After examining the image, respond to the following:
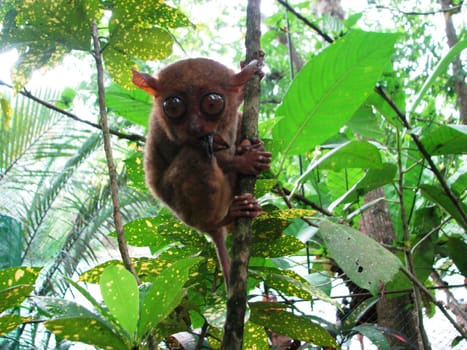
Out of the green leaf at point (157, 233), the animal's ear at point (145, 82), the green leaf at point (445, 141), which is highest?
the animal's ear at point (145, 82)

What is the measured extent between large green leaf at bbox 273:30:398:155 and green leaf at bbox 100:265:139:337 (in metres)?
0.94

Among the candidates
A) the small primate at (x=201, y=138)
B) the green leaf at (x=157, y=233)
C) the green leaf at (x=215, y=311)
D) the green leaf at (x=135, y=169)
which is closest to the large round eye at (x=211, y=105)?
the small primate at (x=201, y=138)

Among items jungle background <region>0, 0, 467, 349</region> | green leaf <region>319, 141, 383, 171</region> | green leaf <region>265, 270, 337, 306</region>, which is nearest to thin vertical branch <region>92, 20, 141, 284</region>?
jungle background <region>0, 0, 467, 349</region>

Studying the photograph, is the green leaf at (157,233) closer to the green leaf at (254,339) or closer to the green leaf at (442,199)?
the green leaf at (254,339)

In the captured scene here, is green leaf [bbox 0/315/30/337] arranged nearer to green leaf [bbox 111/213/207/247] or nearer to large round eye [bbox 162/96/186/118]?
green leaf [bbox 111/213/207/247]

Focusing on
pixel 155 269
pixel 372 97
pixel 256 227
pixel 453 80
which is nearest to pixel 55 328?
pixel 155 269

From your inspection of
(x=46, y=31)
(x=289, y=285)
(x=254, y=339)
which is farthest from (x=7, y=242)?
(x=289, y=285)

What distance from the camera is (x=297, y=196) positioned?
2.17 metres

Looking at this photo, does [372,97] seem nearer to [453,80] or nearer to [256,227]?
[256,227]

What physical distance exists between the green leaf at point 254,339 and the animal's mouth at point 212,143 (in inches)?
28.6

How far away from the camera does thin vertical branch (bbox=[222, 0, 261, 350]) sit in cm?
97

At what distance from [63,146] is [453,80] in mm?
4478

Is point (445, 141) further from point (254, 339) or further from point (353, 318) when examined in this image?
point (254, 339)

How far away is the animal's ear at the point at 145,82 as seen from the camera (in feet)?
6.27
